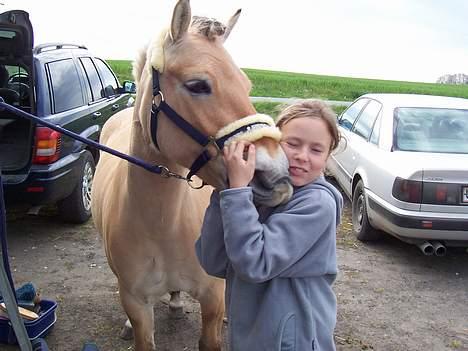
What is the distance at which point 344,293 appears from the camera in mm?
4430

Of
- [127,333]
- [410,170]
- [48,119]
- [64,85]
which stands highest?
[64,85]

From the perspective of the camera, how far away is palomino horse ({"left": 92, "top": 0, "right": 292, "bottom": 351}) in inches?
72.6

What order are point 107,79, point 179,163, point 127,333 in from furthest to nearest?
point 107,79 < point 127,333 < point 179,163

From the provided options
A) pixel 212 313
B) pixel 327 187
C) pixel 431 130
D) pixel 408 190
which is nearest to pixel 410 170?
pixel 408 190

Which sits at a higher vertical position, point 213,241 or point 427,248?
point 213,241

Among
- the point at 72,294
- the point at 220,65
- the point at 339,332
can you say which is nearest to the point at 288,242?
the point at 220,65

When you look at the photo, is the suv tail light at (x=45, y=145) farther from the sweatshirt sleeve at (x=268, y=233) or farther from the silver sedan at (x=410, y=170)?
the sweatshirt sleeve at (x=268, y=233)

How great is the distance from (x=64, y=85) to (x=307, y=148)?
4.33 metres

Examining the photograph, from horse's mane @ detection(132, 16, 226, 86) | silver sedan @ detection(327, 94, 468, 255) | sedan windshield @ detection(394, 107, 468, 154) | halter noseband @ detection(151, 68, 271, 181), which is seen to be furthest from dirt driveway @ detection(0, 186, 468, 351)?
horse's mane @ detection(132, 16, 226, 86)

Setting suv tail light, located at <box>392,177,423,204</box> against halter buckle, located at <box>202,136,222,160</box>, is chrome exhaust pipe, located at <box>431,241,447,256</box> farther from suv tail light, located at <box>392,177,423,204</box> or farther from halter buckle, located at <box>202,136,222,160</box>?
halter buckle, located at <box>202,136,222,160</box>

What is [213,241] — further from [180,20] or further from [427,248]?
[427,248]

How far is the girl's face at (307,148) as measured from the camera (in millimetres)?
1802

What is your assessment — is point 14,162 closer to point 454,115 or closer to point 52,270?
point 52,270

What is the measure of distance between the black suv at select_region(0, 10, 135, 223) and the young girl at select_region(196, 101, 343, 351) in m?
3.50
